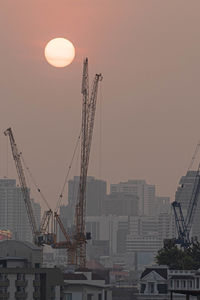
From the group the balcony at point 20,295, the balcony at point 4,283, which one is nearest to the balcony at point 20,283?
the balcony at point 20,295

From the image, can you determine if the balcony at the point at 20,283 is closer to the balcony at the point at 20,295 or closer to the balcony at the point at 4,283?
the balcony at the point at 20,295

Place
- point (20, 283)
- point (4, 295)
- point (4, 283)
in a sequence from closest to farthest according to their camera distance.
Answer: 1. point (4, 295)
2. point (4, 283)
3. point (20, 283)

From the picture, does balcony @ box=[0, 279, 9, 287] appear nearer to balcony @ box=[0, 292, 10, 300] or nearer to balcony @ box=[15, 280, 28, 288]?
balcony @ box=[0, 292, 10, 300]

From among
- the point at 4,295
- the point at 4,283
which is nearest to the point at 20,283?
the point at 4,283

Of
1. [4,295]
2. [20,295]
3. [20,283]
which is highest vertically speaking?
[20,283]

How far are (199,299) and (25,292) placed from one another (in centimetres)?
11320

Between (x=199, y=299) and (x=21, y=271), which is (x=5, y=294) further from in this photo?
(x=199, y=299)

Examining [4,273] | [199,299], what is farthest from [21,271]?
[199,299]

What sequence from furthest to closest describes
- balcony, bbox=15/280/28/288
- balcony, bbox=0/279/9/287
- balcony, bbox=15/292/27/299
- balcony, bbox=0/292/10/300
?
balcony, bbox=15/280/28/288 < balcony, bbox=0/279/9/287 < balcony, bbox=15/292/27/299 < balcony, bbox=0/292/10/300

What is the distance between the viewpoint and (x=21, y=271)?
200 m

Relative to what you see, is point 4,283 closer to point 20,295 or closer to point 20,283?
point 20,283

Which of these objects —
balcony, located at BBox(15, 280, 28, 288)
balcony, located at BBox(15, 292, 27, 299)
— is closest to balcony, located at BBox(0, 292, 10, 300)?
balcony, located at BBox(15, 292, 27, 299)

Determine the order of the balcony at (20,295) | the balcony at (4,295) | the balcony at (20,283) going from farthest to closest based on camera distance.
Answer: the balcony at (20,283)
the balcony at (20,295)
the balcony at (4,295)

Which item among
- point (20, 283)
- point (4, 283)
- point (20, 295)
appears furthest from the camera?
point (20, 283)
